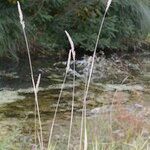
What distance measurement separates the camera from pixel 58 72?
8.58 m

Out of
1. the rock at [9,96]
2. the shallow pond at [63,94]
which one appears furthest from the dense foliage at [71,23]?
the rock at [9,96]

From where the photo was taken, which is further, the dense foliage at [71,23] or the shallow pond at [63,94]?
the dense foliage at [71,23]

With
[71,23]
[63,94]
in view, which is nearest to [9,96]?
[63,94]

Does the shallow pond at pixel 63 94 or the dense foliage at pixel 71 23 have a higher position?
the dense foliage at pixel 71 23

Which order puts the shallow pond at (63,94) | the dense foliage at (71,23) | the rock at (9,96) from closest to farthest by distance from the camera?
the shallow pond at (63,94) → the rock at (9,96) → the dense foliage at (71,23)

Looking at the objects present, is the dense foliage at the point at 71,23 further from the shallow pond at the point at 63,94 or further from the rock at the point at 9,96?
the rock at the point at 9,96

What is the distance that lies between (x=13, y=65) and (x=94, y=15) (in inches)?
83.5

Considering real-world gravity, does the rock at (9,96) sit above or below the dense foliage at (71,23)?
below

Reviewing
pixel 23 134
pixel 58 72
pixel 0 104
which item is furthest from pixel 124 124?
pixel 58 72

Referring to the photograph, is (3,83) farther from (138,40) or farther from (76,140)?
(138,40)

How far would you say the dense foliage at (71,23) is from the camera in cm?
921

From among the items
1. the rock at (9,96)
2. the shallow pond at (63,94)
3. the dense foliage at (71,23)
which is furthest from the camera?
the dense foliage at (71,23)

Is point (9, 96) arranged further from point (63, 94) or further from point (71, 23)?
point (71, 23)

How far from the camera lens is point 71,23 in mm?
10328
